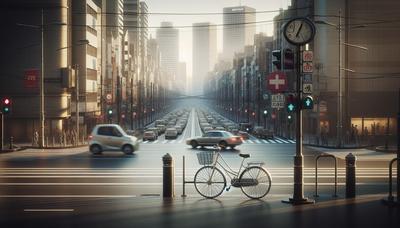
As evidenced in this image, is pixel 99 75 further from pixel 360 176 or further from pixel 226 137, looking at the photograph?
pixel 360 176

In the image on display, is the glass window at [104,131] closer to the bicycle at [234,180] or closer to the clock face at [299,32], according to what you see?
the bicycle at [234,180]

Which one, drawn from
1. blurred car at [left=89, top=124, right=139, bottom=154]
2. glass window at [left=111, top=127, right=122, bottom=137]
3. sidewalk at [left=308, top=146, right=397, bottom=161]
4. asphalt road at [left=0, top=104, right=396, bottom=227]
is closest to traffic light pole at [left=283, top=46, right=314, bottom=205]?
asphalt road at [left=0, top=104, right=396, bottom=227]

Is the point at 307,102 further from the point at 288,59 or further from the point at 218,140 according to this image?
the point at 218,140

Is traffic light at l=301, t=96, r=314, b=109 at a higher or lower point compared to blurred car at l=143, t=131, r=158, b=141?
higher

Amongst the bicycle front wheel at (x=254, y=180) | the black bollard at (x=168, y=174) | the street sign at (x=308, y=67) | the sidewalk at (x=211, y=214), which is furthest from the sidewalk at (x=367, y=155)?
the black bollard at (x=168, y=174)

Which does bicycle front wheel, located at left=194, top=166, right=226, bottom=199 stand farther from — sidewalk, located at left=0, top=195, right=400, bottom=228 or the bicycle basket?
sidewalk, located at left=0, top=195, right=400, bottom=228
